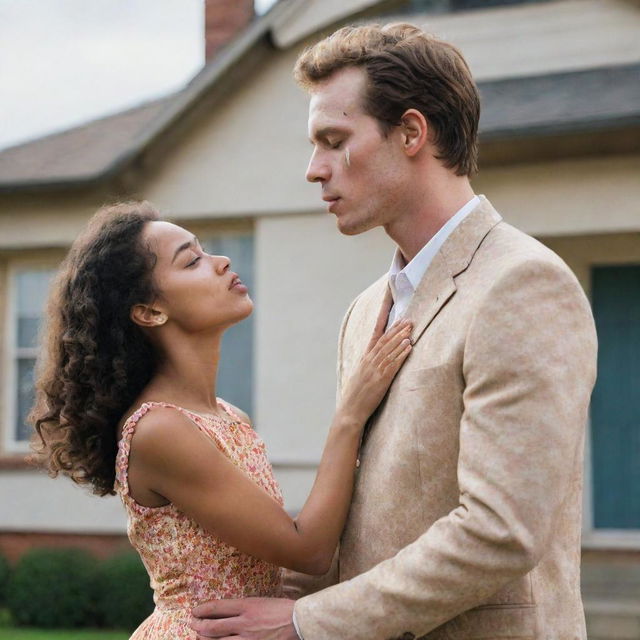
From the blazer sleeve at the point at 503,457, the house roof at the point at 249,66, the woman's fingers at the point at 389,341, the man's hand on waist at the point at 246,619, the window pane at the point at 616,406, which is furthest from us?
the window pane at the point at 616,406

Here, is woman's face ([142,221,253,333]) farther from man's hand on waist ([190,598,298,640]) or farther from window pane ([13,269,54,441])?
window pane ([13,269,54,441])

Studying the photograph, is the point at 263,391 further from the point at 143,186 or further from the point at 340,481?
the point at 340,481

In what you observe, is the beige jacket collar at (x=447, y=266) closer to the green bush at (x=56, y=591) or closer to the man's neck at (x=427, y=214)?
the man's neck at (x=427, y=214)

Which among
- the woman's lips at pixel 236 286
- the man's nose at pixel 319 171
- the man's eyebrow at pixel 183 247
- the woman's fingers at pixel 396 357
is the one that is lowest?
the woman's fingers at pixel 396 357

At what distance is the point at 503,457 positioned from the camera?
2.28 metres

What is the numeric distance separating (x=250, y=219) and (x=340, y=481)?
8097mm

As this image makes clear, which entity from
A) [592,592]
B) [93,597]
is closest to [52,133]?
[93,597]

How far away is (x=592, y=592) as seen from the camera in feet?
29.7

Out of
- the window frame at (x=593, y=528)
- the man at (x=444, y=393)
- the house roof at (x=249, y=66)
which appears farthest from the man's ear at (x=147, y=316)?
the window frame at (x=593, y=528)

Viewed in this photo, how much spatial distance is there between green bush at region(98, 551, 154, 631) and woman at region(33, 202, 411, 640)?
23.2 feet

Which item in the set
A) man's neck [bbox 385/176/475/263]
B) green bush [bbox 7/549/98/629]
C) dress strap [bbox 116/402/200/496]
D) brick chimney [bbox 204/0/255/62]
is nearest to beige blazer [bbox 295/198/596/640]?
man's neck [bbox 385/176/475/263]

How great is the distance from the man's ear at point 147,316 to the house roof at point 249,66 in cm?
622

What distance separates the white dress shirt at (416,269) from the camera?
2795 millimetres

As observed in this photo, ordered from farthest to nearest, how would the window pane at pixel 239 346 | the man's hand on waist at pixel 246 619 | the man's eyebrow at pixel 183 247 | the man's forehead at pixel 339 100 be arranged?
1. the window pane at pixel 239 346
2. the man's eyebrow at pixel 183 247
3. the man's forehead at pixel 339 100
4. the man's hand on waist at pixel 246 619
